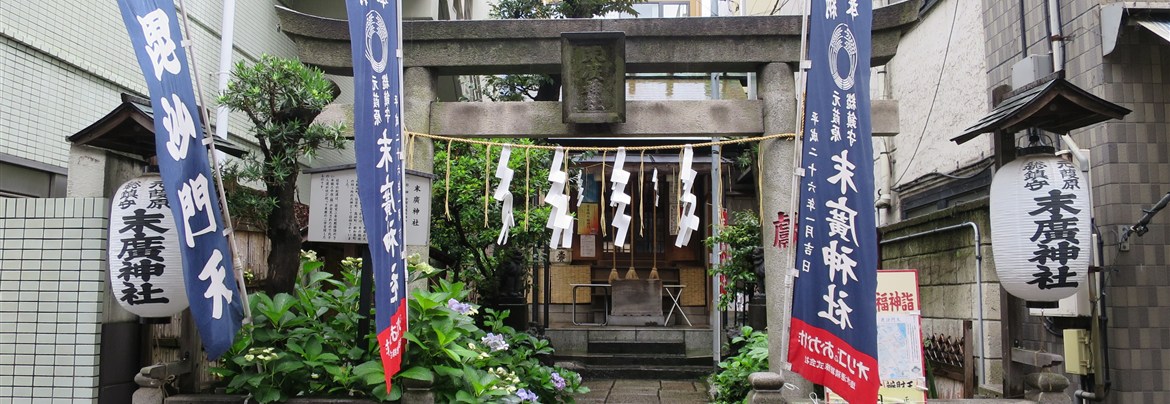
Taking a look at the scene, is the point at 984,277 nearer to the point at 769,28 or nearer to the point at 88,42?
the point at 769,28

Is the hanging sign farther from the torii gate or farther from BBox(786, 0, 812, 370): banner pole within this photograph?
BBox(786, 0, 812, 370): banner pole

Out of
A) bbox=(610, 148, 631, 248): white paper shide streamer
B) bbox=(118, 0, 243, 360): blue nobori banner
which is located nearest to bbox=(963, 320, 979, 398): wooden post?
bbox=(610, 148, 631, 248): white paper shide streamer

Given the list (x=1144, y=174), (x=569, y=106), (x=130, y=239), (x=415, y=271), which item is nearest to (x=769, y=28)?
(x=569, y=106)

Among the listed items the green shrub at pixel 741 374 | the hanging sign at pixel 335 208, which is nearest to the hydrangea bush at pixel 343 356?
the hanging sign at pixel 335 208

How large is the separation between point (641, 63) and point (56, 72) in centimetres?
642

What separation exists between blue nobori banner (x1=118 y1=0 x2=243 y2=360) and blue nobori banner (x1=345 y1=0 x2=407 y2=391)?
1.10 m

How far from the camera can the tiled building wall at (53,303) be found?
21.4ft

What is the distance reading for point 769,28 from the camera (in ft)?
31.2

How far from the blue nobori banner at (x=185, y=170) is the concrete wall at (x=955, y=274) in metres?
7.95

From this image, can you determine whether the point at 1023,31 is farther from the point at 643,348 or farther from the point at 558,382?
the point at 643,348

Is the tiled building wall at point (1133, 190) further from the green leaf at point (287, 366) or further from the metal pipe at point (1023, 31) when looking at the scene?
the green leaf at point (287, 366)

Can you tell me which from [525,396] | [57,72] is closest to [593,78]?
[525,396]

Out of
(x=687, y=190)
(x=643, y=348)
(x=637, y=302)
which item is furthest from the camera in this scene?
(x=637, y=302)

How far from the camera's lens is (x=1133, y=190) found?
28.2 feet
